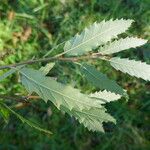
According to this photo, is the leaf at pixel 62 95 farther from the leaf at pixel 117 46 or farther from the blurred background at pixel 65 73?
the blurred background at pixel 65 73

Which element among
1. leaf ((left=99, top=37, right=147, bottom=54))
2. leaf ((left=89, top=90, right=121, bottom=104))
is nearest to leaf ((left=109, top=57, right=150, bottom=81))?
leaf ((left=99, top=37, right=147, bottom=54))

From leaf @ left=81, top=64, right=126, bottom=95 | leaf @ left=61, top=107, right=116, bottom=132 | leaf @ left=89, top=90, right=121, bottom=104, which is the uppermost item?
leaf @ left=81, top=64, right=126, bottom=95

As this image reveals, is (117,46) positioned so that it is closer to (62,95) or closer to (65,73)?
(62,95)

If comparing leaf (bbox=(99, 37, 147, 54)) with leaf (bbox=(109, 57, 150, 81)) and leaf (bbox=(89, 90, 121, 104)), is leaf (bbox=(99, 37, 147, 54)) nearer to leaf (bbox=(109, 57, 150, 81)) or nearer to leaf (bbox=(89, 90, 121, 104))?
leaf (bbox=(109, 57, 150, 81))

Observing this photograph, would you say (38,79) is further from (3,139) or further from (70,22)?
(70,22)

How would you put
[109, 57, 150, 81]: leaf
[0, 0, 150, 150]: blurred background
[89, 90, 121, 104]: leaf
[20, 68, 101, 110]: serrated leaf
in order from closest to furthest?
[20, 68, 101, 110]: serrated leaf
[109, 57, 150, 81]: leaf
[89, 90, 121, 104]: leaf
[0, 0, 150, 150]: blurred background

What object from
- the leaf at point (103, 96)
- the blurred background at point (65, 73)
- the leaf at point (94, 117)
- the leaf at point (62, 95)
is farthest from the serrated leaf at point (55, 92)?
the blurred background at point (65, 73)

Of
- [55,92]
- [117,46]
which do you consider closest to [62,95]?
[55,92]
